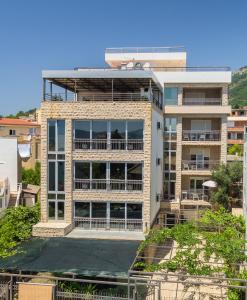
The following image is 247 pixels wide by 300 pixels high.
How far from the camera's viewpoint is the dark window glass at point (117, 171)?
28.3 meters

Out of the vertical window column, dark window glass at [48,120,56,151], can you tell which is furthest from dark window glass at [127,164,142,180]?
dark window glass at [48,120,56,151]

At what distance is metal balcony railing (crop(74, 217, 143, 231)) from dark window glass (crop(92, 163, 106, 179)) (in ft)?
10.2

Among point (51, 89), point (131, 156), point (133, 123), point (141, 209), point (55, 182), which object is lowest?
point (141, 209)

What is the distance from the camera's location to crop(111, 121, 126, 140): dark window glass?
1106 inches

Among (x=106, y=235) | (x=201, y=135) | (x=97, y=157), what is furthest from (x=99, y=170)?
(x=201, y=135)

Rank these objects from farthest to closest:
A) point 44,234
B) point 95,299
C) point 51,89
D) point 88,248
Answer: point 51,89, point 44,234, point 88,248, point 95,299

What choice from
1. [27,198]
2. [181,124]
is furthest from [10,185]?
[181,124]

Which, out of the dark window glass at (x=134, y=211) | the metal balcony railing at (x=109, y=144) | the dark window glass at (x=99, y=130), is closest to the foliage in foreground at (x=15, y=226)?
the metal balcony railing at (x=109, y=144)

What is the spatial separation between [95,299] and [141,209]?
947 cm

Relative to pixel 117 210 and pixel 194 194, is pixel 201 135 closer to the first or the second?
pixel 194 194

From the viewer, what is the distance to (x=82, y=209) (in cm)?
2895

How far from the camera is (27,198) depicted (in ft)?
→ 119

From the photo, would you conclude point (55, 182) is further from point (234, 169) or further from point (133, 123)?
point (234, 169)

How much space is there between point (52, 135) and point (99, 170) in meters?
4.17
